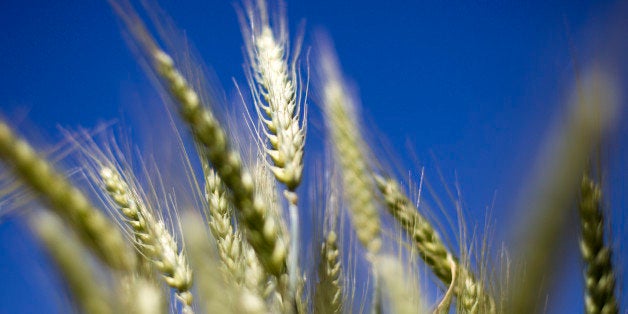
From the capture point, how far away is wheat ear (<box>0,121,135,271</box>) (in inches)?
44.3

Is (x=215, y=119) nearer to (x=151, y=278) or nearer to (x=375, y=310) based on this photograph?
(x=151, y=278)

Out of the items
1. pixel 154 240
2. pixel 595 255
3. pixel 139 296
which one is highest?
pixel 595 255

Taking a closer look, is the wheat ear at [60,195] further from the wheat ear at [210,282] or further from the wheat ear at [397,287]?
the wheat ear at [397,287]

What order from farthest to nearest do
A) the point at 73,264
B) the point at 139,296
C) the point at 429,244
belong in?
1. the point at 429,244
2. the point at 73,264
3. the point at 139,296

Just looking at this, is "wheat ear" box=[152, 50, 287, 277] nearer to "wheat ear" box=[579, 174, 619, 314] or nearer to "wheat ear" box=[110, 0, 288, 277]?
"wheat ear" box=[110, 0, 288, 277]

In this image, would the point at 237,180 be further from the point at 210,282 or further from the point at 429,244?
the point at 429,244

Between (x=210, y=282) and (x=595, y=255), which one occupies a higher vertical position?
(x=595, y=255)

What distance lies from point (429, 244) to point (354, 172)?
0.76 feet

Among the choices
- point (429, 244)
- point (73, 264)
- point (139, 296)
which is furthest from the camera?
point (429, 244)

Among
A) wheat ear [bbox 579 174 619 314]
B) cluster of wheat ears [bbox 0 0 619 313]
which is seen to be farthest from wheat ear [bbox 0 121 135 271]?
wheat ear [bbox 579 174 619 314]

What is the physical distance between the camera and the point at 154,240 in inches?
43.9

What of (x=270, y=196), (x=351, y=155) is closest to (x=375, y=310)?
(x=270, y=196)

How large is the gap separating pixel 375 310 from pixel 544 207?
1.40ft

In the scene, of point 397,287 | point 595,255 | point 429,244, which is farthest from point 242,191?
point 595,255
